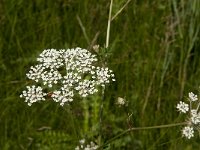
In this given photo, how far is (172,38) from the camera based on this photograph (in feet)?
13.1

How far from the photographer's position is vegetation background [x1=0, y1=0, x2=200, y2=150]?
3.52m

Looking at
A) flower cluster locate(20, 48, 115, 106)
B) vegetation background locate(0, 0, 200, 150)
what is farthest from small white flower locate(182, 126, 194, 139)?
vegetation background locate(0, 0, 200, 150)

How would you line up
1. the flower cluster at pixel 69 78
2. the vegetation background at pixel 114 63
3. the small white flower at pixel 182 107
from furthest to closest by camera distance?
the vegetation background at pixel 114 63 → the small white flower at pixel 182 107 → the flower cluster at pixel 69 78

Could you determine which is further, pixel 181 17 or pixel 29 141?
pixel 181 17

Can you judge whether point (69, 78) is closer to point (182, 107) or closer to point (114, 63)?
point (182, 107)

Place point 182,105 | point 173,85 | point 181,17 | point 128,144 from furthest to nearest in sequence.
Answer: point 181,17
point 173,85
point 128,144
point 182,105

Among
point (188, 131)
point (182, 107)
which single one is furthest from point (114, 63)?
point (188, 131)

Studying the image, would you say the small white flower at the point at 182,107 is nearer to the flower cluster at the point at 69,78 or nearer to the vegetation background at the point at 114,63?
the flower cluster at the point at 69,78

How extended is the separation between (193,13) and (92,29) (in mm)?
833

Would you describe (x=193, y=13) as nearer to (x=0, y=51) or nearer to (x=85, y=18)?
(x=85, y=18)

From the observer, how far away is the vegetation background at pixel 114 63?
3.52 meters

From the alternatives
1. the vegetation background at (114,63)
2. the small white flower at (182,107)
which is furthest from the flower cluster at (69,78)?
the vegetation background at (114,63)

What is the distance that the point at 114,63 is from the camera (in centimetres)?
376

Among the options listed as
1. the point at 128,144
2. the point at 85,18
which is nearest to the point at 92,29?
the point at 85,18
